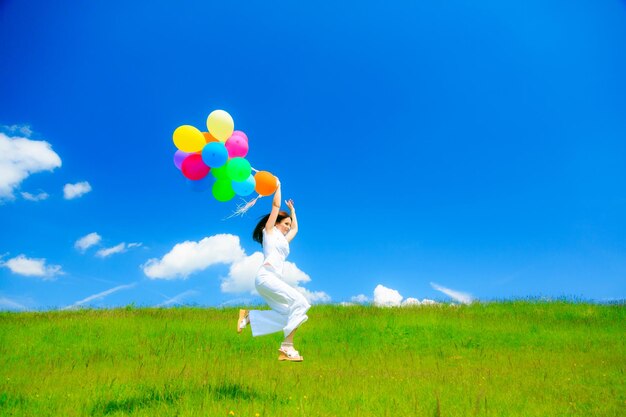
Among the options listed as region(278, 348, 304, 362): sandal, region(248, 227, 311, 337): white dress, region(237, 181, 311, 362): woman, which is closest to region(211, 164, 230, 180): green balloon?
region(237, 181, 311, 362): woman

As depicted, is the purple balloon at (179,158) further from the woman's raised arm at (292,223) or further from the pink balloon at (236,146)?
the woman's raised arm at (292,223)

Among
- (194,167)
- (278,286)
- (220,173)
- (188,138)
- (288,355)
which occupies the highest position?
(188,138)

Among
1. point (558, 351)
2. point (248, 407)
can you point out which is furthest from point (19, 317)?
point (558, 351)

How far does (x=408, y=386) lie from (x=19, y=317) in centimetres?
1215

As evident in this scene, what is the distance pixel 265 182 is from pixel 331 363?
3476 mm

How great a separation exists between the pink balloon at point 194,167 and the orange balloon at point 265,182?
96 centimetres

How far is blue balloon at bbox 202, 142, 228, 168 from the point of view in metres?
8.80

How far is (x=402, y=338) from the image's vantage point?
12.6 m

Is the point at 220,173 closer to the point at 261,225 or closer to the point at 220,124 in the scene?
the point at 220,124

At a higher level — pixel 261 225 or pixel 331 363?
pixel 261 225

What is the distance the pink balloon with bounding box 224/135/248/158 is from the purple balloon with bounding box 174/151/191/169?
726 millimetres

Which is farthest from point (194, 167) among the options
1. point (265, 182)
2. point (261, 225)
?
point (261, 225)

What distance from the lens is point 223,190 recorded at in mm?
9266

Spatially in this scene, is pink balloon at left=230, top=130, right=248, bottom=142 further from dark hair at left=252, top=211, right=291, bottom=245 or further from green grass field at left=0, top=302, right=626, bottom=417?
green grass field at left=0, top=302, right=626, bottom=417
